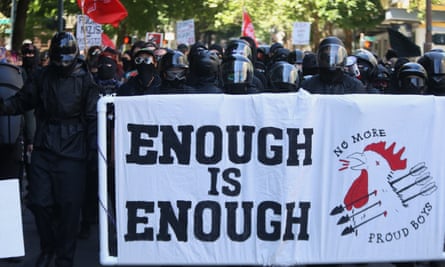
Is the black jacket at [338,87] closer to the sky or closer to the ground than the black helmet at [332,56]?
closer to the ground

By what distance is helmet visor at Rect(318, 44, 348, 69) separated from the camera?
724 cm

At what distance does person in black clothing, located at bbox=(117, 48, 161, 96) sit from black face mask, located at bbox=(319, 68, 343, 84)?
1.71m

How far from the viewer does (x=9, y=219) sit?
18.5 feet

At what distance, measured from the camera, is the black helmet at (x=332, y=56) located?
285 inches

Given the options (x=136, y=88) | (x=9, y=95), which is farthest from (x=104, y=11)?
(x=9, y=95)

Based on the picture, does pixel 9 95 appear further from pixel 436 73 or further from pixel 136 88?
pixel 436 73

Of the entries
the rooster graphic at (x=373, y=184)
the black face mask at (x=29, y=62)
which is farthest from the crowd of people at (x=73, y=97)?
the black face mask at (x=29, y=62)

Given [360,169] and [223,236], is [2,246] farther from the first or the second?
[360,169]

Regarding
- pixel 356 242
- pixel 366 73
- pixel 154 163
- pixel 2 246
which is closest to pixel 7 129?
pixel 2 246

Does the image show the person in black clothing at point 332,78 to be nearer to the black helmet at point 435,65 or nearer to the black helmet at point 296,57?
the black helmet at point 435,65

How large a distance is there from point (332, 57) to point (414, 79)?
90 centimetres

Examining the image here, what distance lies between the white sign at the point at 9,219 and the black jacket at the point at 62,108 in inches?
36.7

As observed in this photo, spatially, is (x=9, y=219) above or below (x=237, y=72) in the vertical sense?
below

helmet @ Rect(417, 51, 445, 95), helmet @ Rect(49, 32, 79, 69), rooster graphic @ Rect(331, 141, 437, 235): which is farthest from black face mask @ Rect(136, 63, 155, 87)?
rooster graphic @ Rect(331, 141, 437, 235)
